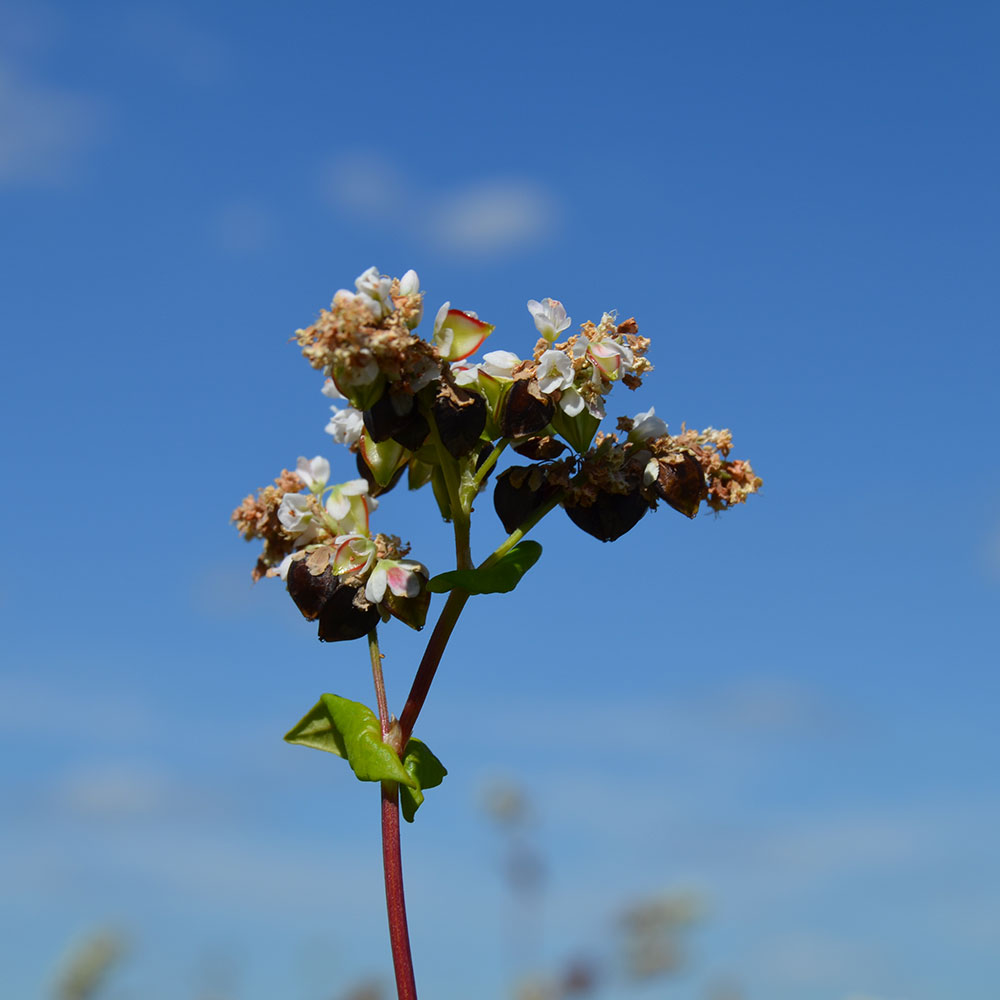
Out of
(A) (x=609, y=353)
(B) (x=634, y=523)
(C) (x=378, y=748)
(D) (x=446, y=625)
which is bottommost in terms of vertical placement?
(C) (x=378, y=748)

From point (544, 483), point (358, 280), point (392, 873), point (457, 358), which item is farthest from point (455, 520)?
point (392, 873)

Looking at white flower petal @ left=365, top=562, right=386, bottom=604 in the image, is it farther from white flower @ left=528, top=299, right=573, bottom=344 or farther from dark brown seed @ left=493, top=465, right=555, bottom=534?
white flower @ left=528, top=299, right=573, bottom=344

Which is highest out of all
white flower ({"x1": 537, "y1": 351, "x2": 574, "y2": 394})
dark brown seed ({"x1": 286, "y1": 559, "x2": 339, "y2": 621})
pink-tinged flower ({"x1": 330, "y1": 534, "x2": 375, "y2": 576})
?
white flower ({"x1": 537, "y1": 351, "x2": 574, "y2": 394})

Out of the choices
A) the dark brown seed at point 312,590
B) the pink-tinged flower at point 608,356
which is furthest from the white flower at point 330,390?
the pink-tinged flower at point 608,356

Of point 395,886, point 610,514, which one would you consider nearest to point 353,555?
point 610,514

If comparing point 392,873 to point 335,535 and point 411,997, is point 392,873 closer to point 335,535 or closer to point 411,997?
point 411,997

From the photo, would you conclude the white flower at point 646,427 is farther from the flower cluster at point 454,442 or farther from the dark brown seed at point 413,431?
the dark brown seed at point 413,431

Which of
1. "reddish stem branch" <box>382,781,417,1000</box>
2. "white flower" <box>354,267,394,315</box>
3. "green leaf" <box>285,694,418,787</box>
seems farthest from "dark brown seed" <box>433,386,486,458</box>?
"reddish stem branch" <box>382,781,417,1000</box>
